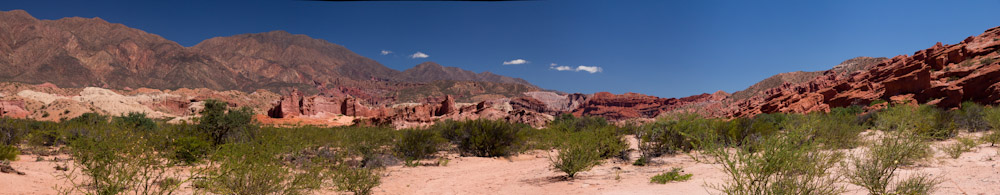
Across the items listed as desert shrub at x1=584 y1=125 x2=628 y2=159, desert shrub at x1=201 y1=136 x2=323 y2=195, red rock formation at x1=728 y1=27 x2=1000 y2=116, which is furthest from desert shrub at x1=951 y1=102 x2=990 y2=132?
desert shrub at x1=201 y1=136 x2=323 y2=195

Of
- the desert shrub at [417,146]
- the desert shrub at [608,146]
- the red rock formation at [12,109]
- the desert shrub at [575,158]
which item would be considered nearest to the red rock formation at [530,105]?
the red rock formation at [12,109]

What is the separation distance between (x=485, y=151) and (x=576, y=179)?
798cm

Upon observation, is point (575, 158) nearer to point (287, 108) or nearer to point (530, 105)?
point (287, 108)

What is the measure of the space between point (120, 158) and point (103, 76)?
8012 inches

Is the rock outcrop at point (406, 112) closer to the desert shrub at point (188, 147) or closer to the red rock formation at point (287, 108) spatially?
the red rock formation at point (287, 108)

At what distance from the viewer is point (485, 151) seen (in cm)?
1675

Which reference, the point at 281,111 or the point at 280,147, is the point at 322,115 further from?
the point at 280,147

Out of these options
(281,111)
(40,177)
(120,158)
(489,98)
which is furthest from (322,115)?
(489,98)

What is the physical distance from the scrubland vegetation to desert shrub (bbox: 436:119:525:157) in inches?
2.1

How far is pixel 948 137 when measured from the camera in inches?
504

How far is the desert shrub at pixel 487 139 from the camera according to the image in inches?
654

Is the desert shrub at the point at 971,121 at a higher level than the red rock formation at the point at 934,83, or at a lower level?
lower

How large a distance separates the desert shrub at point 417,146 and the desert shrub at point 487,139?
53.7 inches

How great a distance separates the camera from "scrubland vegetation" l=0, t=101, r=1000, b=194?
4.65 meters
